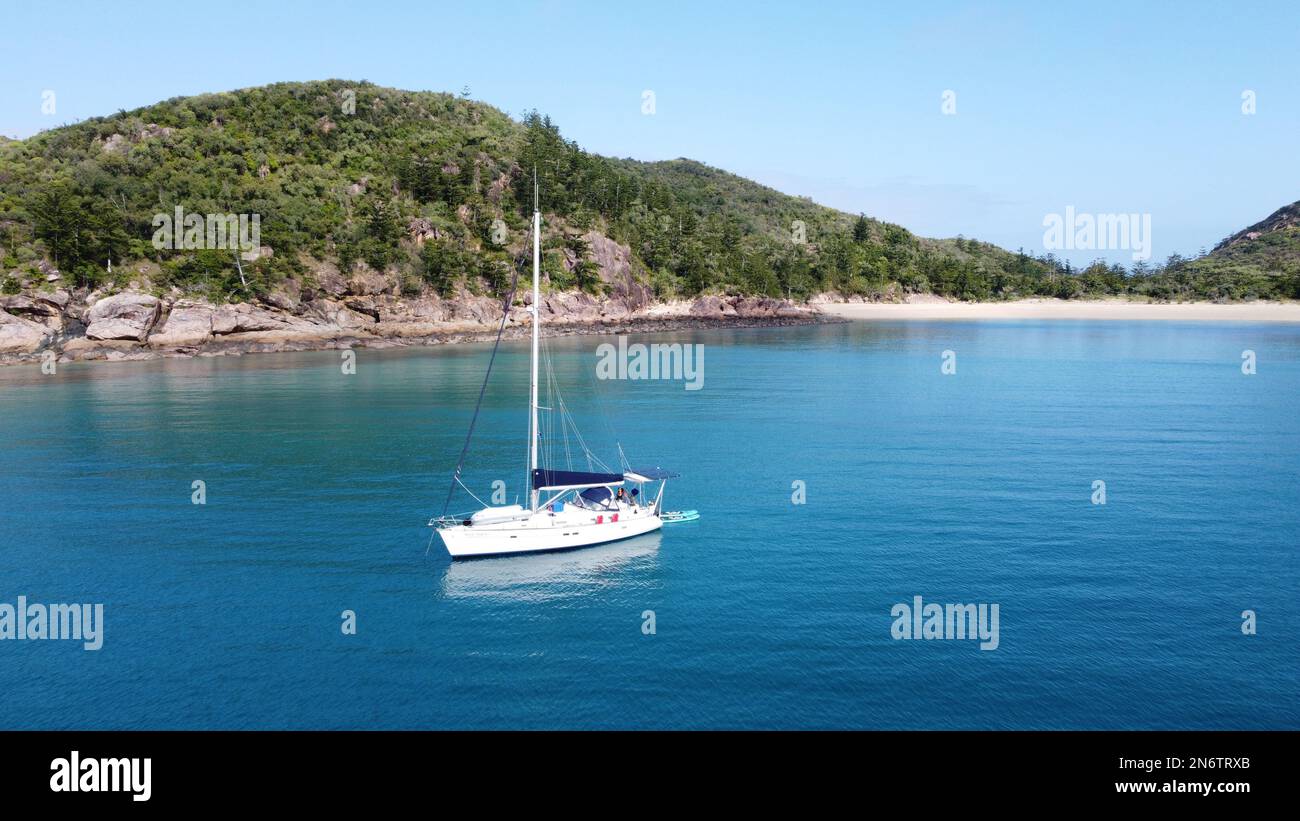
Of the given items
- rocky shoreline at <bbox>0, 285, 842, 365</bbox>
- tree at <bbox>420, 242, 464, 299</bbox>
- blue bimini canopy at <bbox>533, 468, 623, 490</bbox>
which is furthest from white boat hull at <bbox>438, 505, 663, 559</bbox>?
tree at <bbox>420, 242, 464, 299</bbox>

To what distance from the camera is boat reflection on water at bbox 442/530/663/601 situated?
28625 millimetres

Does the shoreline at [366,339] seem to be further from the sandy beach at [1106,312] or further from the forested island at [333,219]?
the sandy beach at [1106,312]

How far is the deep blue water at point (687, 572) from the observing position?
845 inches

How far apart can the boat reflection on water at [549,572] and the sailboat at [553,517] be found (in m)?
0.42

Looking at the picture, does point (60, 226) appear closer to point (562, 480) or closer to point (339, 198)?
point (339, 198)

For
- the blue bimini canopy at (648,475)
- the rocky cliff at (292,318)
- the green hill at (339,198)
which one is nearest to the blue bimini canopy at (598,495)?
the blue bimini canopy at (648,475)

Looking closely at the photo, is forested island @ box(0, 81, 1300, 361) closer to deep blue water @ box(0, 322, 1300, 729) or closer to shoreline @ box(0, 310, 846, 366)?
shoreline @ box(0, 310, 846, 366)

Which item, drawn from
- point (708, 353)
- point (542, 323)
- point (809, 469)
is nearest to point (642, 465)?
point (809, 469)

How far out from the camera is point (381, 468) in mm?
45031

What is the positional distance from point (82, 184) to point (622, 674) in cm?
12356

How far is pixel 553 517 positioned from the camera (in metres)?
32.5

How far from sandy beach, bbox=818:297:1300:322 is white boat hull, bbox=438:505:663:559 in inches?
6012

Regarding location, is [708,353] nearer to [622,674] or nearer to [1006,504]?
[1006,504]
